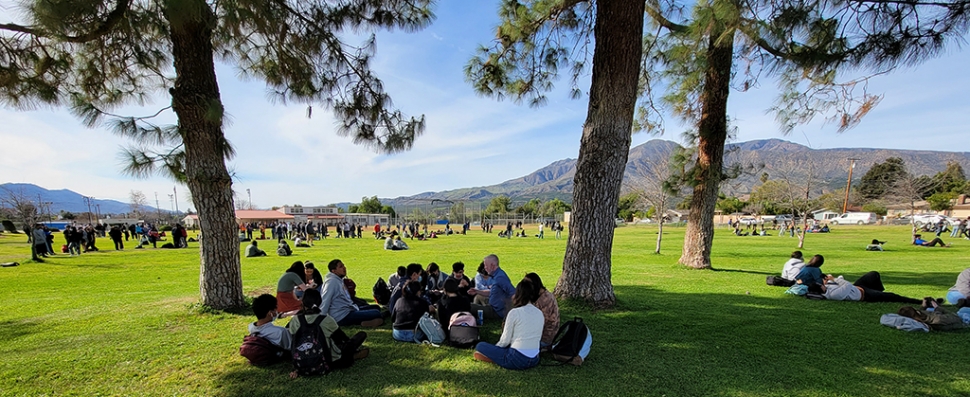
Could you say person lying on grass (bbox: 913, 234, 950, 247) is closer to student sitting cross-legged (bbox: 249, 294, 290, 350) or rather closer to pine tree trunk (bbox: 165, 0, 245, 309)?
student sitting cross-legged (bbox: 249, 294, 290, 350)

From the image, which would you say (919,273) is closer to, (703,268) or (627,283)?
(703,268)

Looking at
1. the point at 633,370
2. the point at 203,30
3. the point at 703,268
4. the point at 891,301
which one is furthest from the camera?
the point at 703,268

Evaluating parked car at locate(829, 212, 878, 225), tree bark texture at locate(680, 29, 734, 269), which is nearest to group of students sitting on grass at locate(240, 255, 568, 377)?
tree bark texture at locate(680, 29, 734, 269)

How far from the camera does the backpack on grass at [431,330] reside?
14.5ft

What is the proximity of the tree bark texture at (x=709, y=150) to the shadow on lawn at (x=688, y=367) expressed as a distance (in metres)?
5.37

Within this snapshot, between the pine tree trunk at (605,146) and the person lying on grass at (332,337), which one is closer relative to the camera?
the person lying on grass at (332,337)

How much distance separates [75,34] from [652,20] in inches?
396

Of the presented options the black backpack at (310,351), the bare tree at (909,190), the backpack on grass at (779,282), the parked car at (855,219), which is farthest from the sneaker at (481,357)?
the parked car at (855,219)

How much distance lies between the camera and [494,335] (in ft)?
16.0

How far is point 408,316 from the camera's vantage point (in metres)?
4.61

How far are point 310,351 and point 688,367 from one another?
3.47m

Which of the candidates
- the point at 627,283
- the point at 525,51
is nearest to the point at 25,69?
the point at 525,51

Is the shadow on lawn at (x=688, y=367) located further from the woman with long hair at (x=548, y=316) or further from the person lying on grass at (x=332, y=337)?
the woman with long hair at (x=548, y=316)

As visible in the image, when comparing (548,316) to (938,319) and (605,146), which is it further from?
(938,319)
